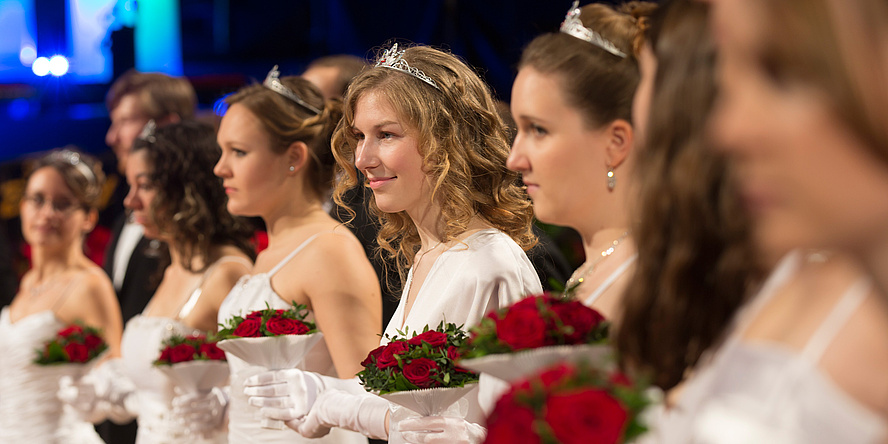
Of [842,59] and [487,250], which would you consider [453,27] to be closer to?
[487,250]

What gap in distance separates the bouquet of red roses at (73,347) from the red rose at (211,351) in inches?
51.0

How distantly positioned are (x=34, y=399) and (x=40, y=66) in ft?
12.4

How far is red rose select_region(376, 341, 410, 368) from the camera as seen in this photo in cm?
221

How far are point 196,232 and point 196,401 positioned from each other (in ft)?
2.73

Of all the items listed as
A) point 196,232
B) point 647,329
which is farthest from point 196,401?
point 647,329

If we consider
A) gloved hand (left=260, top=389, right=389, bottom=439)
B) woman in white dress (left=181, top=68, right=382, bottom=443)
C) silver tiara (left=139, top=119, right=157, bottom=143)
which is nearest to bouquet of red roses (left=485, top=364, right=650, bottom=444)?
gloved hand (left=260, top=389, right=389, bottom=439)

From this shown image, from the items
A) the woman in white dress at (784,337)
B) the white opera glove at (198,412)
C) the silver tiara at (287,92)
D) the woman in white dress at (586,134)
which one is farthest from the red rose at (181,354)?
the woman in white dress at (784,337)

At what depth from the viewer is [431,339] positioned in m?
2.20

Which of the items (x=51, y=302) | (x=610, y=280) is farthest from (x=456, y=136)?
(x=51, y=302)

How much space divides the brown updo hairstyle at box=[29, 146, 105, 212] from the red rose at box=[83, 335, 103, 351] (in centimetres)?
98

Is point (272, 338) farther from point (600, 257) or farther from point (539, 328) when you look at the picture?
point (539, 328)

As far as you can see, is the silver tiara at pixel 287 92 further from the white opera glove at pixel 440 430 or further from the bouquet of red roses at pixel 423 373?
the white opera glove at pixel 440 430

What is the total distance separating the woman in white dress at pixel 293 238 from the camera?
304 centimetres

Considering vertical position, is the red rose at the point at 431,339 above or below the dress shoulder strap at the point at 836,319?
below
